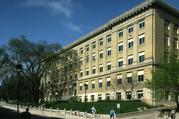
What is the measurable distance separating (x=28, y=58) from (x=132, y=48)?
906 inches

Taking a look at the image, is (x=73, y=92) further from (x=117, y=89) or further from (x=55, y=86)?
(x=117, y=89)

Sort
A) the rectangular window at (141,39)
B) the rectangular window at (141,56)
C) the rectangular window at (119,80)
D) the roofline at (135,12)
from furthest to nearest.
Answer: the rectangular window at (119,80) → the rectangular window at (141,39) → the rectangular window at (141,56) → the roofline at (135,12)

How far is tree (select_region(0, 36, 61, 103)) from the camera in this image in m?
78.4

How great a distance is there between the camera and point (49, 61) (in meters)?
81.4

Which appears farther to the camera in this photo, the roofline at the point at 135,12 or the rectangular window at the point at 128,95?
the rectangular window at the point at 128,95

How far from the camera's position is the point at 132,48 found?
70938mm

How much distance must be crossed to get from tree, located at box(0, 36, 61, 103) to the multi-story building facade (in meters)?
11.2

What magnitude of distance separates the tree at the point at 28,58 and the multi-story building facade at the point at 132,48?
11159mm

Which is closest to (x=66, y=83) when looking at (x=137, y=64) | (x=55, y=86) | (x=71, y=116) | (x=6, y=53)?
(x=55, y=86)

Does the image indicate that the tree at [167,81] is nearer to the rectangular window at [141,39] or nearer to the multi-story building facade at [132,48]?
the multi-story building facade at [132,48]

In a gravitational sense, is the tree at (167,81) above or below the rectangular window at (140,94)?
above

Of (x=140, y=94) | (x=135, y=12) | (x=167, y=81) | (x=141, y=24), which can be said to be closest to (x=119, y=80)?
(x=140, y=94)

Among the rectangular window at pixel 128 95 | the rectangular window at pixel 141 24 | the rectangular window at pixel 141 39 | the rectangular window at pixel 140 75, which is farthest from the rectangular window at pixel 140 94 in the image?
the rectangular window at pixel 141 24

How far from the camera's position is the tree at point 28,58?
257 feet
